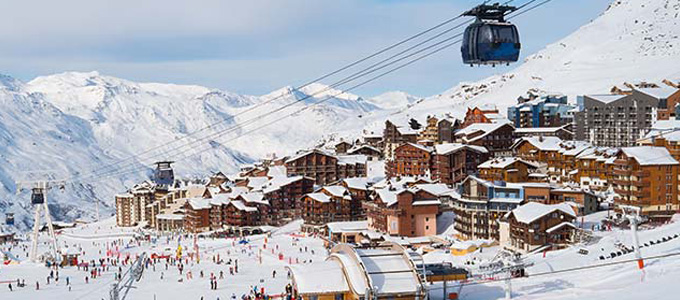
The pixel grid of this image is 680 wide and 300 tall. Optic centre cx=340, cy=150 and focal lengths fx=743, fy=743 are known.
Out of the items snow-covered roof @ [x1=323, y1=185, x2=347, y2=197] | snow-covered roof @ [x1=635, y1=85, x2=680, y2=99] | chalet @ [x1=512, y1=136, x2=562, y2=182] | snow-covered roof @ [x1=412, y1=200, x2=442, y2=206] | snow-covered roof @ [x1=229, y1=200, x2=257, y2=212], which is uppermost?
snow-covered roof @ [x1=635, y1=85, x2=680, y2=99]

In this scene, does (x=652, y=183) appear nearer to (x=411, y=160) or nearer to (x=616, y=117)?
(x=411, y=160)

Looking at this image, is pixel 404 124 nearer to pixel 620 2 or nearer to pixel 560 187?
pixel 560 187

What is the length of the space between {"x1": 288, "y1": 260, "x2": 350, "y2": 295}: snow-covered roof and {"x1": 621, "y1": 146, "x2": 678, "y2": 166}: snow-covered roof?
26.4m

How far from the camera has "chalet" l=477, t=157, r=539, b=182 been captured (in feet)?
179

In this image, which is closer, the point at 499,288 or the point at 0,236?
the point at 499,288

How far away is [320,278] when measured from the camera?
84.0 feet

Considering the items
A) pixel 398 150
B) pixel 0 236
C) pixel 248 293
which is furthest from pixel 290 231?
pixel 0 236

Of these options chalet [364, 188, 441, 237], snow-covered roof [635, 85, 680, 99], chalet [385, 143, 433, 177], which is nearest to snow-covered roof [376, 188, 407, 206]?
chalet [364, 188, 441, 237]

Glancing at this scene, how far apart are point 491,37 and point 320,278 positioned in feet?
38.6

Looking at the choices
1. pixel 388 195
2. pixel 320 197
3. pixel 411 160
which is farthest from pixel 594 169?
pixel 320 197

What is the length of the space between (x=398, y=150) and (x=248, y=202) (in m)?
15.6

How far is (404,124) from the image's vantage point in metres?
92.6

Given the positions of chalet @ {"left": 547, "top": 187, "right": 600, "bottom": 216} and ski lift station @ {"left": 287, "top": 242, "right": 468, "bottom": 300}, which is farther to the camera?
chalet @ {"left": 547, "top": 187, "right": 600, "bottom": 216}

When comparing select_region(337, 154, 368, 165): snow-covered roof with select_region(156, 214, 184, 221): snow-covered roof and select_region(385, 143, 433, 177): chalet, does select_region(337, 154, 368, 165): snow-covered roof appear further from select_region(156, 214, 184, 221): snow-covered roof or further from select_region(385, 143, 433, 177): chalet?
select_region(156, 214, 184, 221): snow-covered roof
